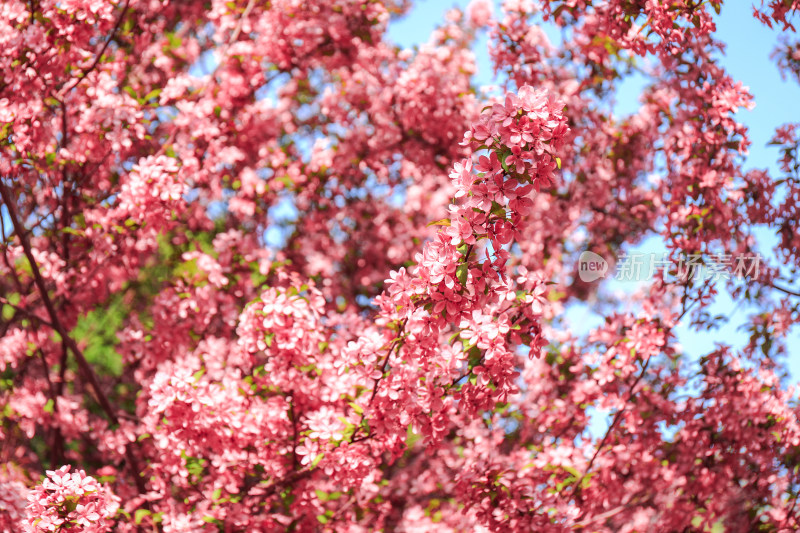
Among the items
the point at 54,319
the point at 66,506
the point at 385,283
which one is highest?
the point at 54,319

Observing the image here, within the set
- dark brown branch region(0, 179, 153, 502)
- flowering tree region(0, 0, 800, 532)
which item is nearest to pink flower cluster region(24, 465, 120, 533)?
flowering tree region(0, 0, 800, 532)

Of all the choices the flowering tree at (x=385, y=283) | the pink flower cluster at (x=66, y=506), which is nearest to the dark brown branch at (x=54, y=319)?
the flowering tree at (x=385, y=283)

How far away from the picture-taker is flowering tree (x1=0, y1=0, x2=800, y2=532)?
10.4ft

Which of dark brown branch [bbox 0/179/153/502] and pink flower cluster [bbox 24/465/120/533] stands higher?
dark brown branch [bbox 0/179/153/502]

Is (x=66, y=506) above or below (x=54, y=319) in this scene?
below

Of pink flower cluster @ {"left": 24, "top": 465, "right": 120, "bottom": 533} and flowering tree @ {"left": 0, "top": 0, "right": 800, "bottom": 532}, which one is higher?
flowering tree @ {"left": 0, "top": 0, "right": 800, "bottom": 532}

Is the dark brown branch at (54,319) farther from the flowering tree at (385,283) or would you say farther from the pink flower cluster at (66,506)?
the pink flower cluster at (66,506)

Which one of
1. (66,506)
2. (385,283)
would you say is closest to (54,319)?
(66,506)

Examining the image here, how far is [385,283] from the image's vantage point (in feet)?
10.7

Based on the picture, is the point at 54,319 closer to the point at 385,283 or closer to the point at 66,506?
the point at 66,506

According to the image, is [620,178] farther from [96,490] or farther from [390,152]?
[96,490]

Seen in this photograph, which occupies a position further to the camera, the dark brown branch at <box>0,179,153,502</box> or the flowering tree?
the dark brown branch at <box>0,179,153,502</box>

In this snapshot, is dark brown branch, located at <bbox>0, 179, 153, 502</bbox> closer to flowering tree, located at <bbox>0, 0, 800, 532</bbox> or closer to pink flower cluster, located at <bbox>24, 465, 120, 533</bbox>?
flowering tree, located at <bbox>0, 0, 800, 532</bbox>

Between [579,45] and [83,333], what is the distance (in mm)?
7641
